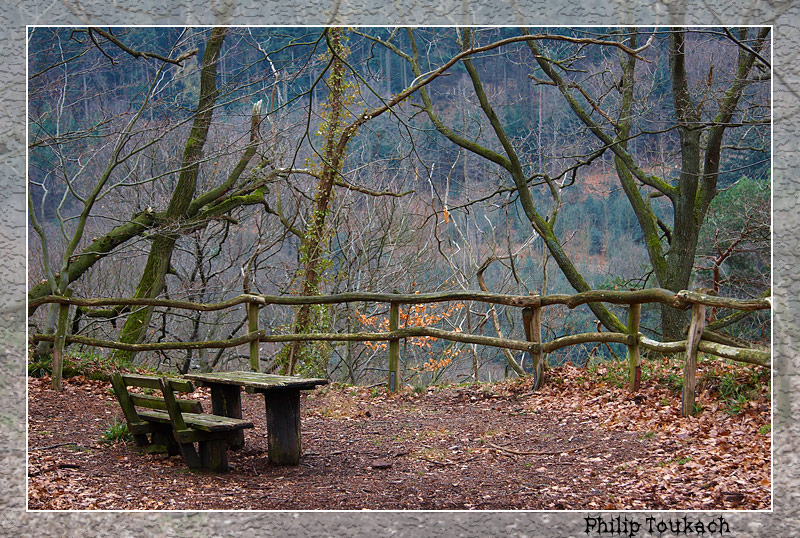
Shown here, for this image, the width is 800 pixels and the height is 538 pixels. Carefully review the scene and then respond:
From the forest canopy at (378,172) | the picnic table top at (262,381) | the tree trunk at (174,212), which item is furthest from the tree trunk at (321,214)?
the picnic table top at (262,381)

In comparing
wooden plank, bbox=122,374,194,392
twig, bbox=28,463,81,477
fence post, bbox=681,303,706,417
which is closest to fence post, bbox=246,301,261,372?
wooden plank, bbox=122,374,194,392

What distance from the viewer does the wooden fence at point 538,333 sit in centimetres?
478

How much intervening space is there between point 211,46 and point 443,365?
6824 millimetres

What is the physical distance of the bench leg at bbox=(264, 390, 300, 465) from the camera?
4496 mm

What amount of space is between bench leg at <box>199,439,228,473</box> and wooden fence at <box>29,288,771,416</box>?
8.62ft

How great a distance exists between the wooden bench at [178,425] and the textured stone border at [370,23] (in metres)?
0.96

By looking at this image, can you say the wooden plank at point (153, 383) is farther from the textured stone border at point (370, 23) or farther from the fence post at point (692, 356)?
the fence post at point (692, 356)

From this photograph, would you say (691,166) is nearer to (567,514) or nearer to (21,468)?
(567,514)

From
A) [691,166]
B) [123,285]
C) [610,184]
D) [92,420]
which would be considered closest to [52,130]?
[92,420]

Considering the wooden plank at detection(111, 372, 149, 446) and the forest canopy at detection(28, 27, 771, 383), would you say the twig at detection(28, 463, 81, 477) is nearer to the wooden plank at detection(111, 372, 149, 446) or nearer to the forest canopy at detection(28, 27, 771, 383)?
the wooden plank at detection(111, 372, 149, 446)

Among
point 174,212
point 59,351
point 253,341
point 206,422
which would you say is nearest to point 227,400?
point 206,422

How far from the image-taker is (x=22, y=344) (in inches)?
128

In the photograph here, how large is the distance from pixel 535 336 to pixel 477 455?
210cm

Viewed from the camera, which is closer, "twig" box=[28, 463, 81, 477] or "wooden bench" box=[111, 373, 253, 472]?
"twig" box=[28, 463, 81, 477]
